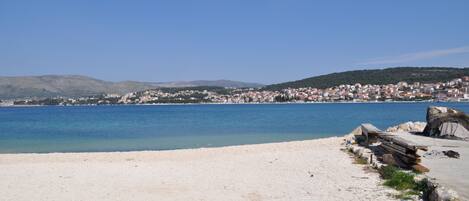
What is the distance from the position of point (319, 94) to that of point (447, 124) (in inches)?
5280

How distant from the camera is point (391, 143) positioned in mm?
15883

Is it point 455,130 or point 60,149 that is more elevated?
point 455,130

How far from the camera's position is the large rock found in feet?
66.5

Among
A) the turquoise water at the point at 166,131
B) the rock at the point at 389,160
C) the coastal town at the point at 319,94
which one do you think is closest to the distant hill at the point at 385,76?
the coastal town at the point at 319,94

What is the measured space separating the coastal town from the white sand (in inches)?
4791

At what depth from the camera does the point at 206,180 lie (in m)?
12.5

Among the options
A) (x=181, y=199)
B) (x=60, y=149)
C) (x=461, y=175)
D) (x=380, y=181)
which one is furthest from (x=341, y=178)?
(x=60, y=149)

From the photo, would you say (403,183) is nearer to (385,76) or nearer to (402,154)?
(402,154)

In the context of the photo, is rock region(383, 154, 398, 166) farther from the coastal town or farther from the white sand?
the coastal town

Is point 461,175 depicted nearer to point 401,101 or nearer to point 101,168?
point 101,168

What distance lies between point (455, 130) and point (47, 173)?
50.7 ft

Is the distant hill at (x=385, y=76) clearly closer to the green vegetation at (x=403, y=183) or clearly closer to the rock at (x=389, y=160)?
the rock at (x=389, y=160)

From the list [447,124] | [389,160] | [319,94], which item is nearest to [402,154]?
[389,160]

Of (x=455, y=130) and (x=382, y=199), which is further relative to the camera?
(x=455, y=130)
